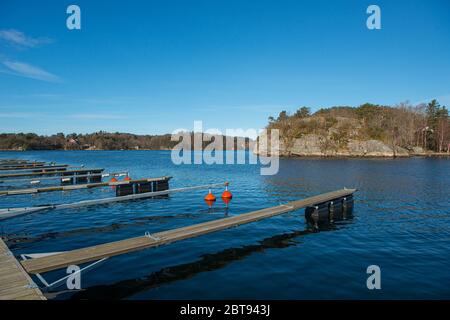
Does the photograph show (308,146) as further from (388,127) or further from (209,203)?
(209,203)

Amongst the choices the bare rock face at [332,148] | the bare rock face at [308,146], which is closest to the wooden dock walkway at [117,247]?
the bare rock face at [332,148]

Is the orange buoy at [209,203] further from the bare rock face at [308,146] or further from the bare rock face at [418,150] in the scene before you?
the bare rock face at [418,150]

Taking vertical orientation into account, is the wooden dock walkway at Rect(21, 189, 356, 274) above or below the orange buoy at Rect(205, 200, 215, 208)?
above

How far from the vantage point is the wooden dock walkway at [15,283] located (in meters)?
7.16

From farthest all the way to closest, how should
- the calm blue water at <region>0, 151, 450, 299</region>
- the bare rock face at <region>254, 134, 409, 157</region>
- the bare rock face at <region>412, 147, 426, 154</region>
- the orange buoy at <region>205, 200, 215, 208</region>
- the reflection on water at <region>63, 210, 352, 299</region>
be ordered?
the bare rock face at <region>412, 147, 426, 154</region>, the bare rock face at <region>254, 134, 409, 157</region>, the orange buoy at <region>205, 200, 215, 208</region>, the calm blue water at <region>0, 151, 450, 299</region>, the reflection on water at <region>63, 210, 352, 299</region>

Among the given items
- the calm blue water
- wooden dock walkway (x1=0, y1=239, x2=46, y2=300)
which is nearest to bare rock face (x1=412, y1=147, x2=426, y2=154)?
the calm blue water

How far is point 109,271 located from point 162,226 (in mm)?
6633

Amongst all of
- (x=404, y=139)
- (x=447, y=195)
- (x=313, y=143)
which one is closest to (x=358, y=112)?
(x=404, y=139)

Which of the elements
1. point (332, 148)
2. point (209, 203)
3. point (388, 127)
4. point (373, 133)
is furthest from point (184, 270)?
point (388, 127)

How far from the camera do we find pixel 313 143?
122 meters

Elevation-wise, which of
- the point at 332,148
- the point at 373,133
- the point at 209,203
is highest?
the point at 373,133

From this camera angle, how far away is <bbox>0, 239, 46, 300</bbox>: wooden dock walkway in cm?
716

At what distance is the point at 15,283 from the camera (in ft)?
25.8

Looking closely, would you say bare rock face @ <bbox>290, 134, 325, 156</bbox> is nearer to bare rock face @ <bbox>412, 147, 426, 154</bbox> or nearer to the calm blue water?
bare rock face @ <bbox>412, 147, 426, 154</bbox>
